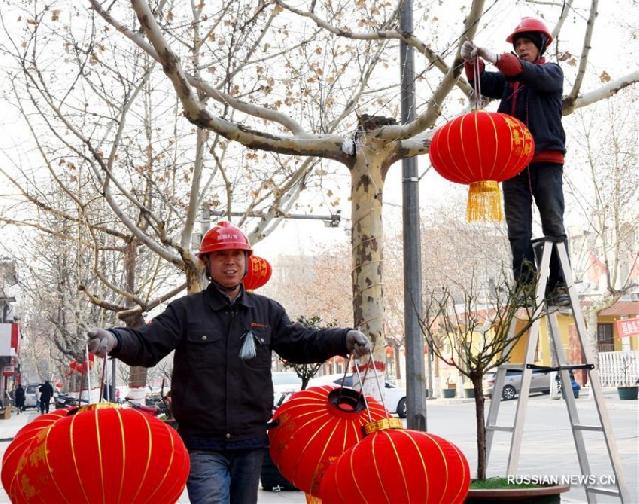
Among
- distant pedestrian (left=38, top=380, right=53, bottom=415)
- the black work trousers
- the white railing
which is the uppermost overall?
the black work trousers

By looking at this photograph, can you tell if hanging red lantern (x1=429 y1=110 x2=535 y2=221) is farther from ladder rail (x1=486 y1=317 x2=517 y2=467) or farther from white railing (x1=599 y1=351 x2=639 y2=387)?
white railing (x1=599 y1=351 x2=639 y2=387)

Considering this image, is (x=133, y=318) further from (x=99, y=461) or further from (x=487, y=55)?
(x=99, y=461)

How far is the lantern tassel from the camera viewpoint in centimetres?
589

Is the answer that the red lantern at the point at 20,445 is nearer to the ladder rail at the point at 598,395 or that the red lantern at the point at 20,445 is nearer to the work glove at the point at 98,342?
the work glove at the point at 98,342

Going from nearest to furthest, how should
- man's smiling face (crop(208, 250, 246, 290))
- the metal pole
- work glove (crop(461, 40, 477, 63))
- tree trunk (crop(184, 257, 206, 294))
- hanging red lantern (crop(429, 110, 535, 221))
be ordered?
man's smiling face (crop(208, 250, 246, 290)) → hanging red lantern (crop(429, 110, 535, 221)) → work glove (crop(461, 40, 477, 63)) → the metal pole → tree trunk (crop(184, 257, 206, 294))

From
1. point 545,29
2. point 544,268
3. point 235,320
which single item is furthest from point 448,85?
point 235,320

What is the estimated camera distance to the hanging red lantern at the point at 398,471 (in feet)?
12.1

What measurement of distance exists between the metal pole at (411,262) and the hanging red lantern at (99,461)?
548 centimetres

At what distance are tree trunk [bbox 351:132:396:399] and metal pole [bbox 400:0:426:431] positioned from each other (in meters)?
0.87

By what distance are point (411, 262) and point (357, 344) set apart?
514 cm

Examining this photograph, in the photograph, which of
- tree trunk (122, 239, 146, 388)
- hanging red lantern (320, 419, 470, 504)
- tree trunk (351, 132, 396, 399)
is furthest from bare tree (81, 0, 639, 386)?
tree trunk (122, 239, 146, 388)

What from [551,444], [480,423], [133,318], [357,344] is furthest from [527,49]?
[133,318]

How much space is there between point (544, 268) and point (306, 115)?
24.3 ft

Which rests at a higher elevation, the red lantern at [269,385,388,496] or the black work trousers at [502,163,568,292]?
the black work trousers at [502,163,568,292]
